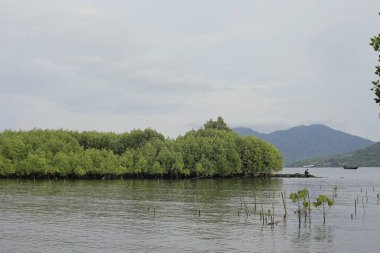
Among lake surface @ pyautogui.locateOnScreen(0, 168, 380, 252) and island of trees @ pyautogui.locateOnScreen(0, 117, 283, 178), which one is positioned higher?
island of trees @ pyautogui.locateOnScreen(0, 117, 283, 178)

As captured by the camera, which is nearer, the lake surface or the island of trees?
the lake surface

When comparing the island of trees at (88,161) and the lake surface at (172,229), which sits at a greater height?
the island of trees at (88,161)

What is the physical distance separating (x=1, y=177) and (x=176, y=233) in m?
147

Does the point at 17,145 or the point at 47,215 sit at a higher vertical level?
the point at 17,145

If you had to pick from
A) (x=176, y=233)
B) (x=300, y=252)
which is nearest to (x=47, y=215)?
(x=176, y=233)

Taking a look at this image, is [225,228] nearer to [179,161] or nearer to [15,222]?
[15,222]

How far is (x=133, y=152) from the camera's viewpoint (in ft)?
648

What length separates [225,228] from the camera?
193ft

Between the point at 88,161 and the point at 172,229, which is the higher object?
the point at 88,161

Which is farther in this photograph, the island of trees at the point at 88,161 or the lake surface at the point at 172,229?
the island of trees at the point at 88,161

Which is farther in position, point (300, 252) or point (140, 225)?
point (140, 225)

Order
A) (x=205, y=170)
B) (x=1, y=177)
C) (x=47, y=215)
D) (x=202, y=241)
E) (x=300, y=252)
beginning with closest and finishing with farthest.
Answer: (x=300, y=252)
(x=202, y=241)
(x=47, y=215)
(x=1, y=177)
(x=205, y=170)

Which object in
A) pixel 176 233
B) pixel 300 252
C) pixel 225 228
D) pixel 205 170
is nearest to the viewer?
pixel 300 252

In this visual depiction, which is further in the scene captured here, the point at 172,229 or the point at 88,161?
the point at 88,161
